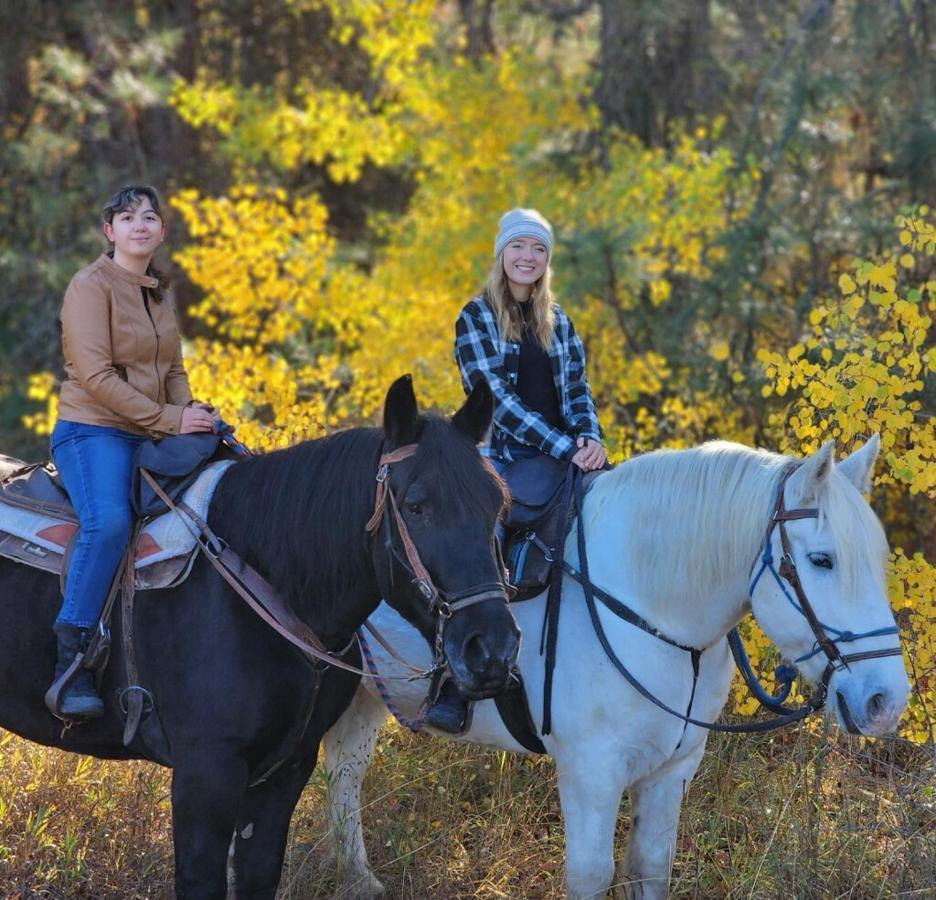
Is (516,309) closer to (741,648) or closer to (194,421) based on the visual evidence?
(194,421)

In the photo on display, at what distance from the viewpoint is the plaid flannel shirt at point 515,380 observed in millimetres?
4281

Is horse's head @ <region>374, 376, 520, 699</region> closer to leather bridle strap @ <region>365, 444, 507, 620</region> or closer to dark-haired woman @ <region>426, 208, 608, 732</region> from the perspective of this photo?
leather bridle strap @ <region>365, 444, 507, 620</region>

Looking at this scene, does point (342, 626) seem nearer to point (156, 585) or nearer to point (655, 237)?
point (156, 585)

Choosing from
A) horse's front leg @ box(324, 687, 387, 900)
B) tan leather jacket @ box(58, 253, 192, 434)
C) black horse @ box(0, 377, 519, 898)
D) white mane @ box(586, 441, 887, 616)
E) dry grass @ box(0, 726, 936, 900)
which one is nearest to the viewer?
black horse @ box(0, 377, 519, 898)

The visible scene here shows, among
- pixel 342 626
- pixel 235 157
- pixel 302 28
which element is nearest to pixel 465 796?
pixel 342 626

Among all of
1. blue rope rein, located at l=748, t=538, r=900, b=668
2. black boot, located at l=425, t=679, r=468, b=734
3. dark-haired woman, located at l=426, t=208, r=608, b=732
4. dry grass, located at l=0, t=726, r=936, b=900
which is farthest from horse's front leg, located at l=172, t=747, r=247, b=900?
blue rope rein, located at l=748, t=538, r=900, b=668

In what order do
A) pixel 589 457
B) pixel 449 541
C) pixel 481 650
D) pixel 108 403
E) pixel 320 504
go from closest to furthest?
1. pixel 481 650
2. pixel 449 541
3. pixel 320 504
4. pixel 108 403
5. pixel 589 457

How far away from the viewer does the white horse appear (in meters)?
3.38

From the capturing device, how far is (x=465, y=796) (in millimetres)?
5172

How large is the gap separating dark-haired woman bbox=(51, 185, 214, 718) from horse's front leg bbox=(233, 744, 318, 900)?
1.92 ft

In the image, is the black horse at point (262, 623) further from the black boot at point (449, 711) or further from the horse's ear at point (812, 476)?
the horse's ear at point (812, 476)

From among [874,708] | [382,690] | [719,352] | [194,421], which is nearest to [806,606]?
[874,708]

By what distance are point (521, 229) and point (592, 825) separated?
210 centimetres

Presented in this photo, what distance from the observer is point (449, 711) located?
3723mm
